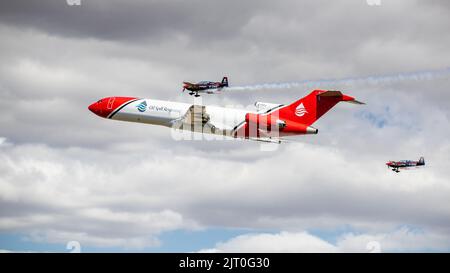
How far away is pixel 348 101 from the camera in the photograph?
114812 millimetres

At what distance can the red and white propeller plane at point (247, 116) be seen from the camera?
378 feet

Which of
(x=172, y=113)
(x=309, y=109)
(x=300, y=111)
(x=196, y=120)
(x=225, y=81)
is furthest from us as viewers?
(x=225, y=81)

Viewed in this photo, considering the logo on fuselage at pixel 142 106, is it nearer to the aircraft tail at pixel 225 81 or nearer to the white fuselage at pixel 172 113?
the white fuselage at pixel 172 113

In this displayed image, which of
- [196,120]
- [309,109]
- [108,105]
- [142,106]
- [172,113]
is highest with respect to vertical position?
[108,105]

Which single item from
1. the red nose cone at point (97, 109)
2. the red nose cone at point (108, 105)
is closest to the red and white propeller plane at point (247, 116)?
the red nose cone at point (108, 105)

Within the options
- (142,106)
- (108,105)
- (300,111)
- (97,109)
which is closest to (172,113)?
(142,106)

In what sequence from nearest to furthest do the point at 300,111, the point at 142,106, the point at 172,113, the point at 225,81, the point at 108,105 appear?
the point at 172,113 < the point at 300,111 < the point at 142,106 < the point at 108,105 < the point at 225,81

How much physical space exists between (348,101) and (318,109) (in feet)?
16.5

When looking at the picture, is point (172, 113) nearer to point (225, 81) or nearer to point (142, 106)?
point (142, 106)

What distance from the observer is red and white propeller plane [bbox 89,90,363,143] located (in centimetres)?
11519

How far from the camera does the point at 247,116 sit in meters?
116

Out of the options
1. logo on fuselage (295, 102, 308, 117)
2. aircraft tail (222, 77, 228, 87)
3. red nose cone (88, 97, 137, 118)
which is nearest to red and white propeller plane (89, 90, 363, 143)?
logo on fuselage (295, 102, 308, 117)
